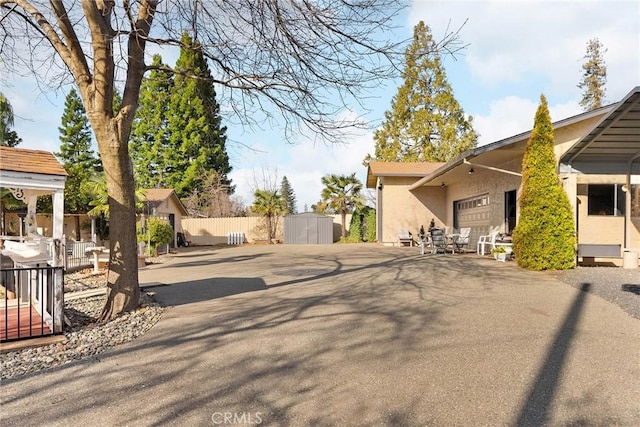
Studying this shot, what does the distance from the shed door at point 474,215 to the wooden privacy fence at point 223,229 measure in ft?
42.0

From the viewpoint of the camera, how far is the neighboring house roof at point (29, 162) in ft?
18.7

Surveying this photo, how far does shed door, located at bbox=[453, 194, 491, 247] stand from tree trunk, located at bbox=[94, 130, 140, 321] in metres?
13.7

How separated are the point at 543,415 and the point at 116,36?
277 inches

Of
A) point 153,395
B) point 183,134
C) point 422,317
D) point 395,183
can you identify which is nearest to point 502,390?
point 422,317

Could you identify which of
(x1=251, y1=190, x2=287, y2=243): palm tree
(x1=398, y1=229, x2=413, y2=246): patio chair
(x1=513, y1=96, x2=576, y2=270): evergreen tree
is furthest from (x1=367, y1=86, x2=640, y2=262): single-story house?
(x1=251, y1=190, x2=287, y2=243): palm tree

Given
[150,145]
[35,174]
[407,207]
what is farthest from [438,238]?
[150,145]

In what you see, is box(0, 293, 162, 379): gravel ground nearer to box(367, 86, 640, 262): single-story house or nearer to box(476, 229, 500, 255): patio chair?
box(367, 86, 640, 262): single-story house

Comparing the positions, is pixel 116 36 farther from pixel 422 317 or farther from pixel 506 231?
pixel 506 231

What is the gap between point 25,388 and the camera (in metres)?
3.61

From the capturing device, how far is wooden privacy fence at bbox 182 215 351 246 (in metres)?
28.7

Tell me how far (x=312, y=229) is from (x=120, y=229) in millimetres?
20931

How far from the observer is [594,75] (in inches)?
1591

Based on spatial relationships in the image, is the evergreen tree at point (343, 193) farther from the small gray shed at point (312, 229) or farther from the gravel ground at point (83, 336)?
the gravel ground at point (83, 336)

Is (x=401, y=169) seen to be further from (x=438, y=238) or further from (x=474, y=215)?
(x=438, y=238)
